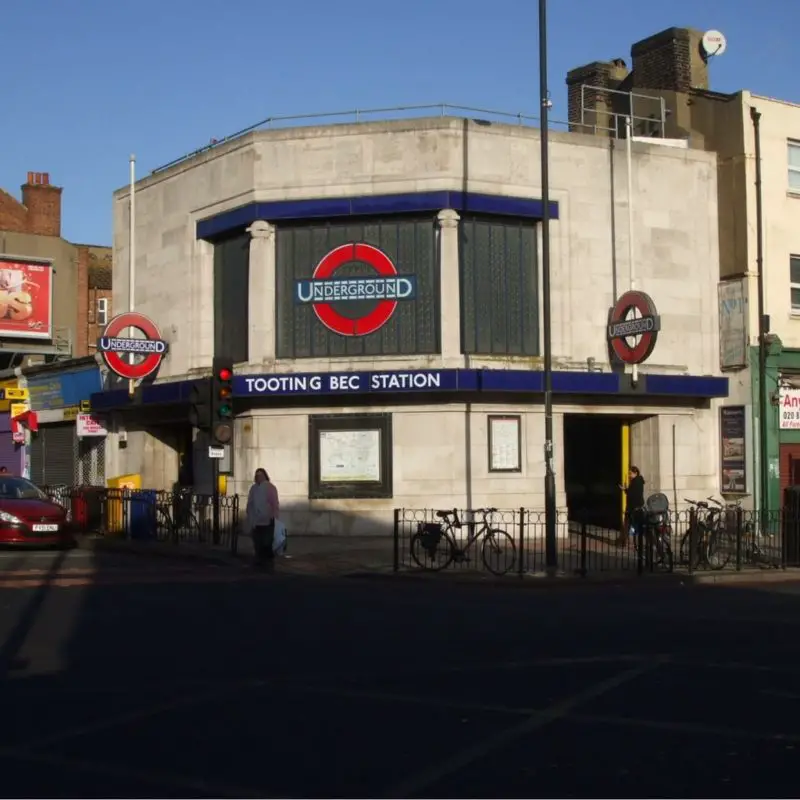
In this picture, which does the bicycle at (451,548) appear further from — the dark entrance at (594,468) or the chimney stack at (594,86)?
the chimney stack at (594,86)

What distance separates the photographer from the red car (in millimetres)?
23000

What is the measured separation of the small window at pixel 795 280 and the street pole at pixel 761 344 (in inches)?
44.1

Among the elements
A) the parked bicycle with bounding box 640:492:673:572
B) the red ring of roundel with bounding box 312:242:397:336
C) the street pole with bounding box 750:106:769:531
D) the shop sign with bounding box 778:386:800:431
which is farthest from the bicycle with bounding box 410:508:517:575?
the shop sign with bounding box 778:386:800:431

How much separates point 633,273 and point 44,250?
30589 millimetres

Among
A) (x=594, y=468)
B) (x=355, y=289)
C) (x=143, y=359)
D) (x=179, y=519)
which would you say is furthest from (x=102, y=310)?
(x=594, y=468)

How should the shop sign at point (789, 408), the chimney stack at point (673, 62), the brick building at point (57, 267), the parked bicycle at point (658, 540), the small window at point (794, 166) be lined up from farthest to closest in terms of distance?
the brick building at point (57, 267) → the chimney stack at point (673, 62) → the small window at point (794, 166) → the shop sign at point (789, 408) → the parked bicycle at point (658, 540)

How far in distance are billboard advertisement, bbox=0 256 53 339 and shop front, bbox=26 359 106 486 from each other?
29.2ft

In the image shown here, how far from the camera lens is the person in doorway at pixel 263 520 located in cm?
2025

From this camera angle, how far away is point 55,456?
1417 inches

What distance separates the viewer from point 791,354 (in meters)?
27.6

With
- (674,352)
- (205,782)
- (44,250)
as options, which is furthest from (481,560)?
(44,250)

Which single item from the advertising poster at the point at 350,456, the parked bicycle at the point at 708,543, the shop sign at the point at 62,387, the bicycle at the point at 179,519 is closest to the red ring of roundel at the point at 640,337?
the parked bicycle at the point at 708,543

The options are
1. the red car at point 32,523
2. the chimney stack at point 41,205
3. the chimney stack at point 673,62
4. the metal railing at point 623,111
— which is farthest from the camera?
the chimney stack at point 41,205

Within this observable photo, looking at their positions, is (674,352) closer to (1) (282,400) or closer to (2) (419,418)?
(2) (419,418)
